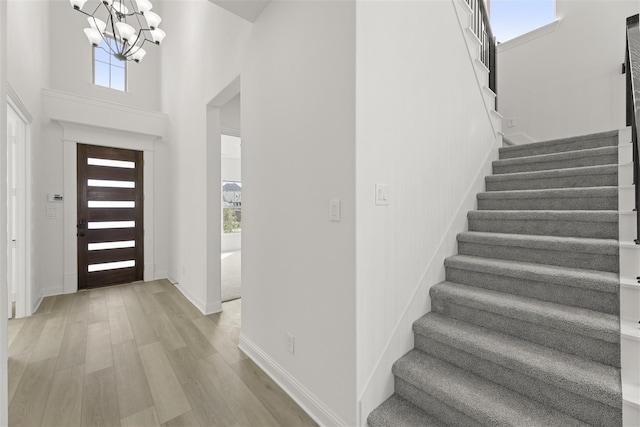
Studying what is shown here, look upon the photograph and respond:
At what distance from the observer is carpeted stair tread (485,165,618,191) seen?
2193 mm

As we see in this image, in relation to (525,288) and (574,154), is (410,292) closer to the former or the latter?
(525,288)

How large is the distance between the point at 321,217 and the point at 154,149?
461 centimetres

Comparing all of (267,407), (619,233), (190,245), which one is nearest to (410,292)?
(267,407)

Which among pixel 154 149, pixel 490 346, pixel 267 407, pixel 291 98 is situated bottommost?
pixel 267 407

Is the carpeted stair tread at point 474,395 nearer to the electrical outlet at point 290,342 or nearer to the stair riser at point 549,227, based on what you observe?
the electrical outlet at point 290,342

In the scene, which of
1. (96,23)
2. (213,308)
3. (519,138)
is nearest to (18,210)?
(96,23)

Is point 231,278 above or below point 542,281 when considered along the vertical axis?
below

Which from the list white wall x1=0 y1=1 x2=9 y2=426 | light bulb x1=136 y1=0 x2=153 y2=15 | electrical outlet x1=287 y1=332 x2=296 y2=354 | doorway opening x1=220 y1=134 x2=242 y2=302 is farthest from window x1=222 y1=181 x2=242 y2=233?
white wall x1=0 y1=1 x2=9 y2=426

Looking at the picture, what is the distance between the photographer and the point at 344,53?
1.54 metres

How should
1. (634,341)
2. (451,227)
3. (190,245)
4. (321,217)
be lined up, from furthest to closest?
(190,245) → (451,227) → (321,217) → (634,341)

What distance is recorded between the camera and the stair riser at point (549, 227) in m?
1.88

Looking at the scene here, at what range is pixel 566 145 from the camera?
2.81 meters

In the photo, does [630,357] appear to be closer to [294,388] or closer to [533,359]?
[533,359]

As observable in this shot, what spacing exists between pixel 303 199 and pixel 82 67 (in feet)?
18.7
